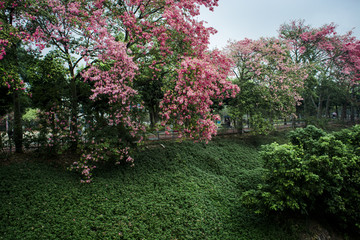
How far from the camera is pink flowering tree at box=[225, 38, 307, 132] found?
53.6 ft

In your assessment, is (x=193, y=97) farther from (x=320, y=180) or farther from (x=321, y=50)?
(x=321, y=50)

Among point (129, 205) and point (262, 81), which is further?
point (262, 81)

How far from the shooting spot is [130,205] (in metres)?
7.50

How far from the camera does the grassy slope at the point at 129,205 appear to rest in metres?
6.16

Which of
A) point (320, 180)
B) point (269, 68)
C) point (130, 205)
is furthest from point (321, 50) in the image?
point (130, 205)

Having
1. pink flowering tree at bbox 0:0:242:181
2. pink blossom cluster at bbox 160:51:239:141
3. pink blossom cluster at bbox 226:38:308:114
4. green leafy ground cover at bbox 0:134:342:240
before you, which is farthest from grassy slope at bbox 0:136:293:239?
pink blossom cluster at bbox 226:38:308:114

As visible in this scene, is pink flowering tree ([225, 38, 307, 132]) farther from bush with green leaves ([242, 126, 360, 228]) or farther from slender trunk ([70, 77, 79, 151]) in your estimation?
slender trunk ([70, 77, 79, 151])

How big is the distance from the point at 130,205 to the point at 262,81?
14.4m

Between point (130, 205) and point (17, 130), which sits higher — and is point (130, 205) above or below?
below

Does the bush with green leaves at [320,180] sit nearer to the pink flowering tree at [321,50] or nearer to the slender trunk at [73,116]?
the slender trunk at [73,116]

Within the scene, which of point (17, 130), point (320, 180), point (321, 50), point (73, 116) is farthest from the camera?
point (321, 50)

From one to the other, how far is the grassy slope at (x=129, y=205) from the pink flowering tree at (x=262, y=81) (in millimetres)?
7200

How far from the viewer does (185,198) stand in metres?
8.51

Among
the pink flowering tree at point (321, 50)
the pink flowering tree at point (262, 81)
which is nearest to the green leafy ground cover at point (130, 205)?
the pink flowering tree at point (262, 81)
